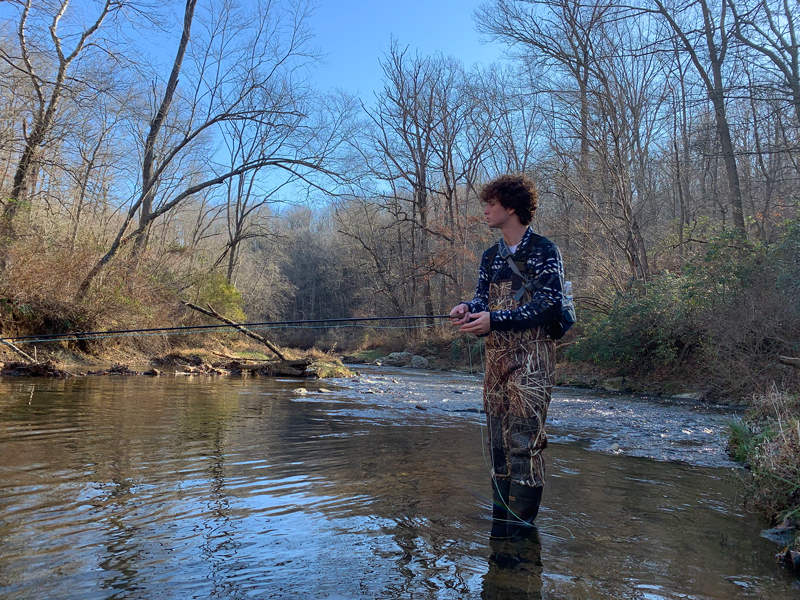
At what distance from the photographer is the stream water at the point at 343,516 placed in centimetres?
224

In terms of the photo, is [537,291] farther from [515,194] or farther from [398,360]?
[398,360]

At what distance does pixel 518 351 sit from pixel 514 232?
2.11 ft

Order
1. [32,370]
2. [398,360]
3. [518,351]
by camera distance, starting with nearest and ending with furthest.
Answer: [518,351] < [32,370] < [398,360]

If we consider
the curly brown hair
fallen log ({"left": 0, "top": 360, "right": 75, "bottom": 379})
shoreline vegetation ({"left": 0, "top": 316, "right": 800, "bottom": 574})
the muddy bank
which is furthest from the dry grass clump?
fallen log ({"left": 0, "top": 360, "right": 75, "bottom": 379})

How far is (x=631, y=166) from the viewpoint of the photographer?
18.3 metres

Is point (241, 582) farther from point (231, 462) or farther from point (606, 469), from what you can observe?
point (606, 469)

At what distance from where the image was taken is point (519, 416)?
9.20ft

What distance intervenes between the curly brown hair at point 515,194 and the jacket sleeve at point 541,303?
267 mm

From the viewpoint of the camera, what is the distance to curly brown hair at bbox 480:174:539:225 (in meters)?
2.98

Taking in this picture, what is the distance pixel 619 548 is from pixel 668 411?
7.10 m

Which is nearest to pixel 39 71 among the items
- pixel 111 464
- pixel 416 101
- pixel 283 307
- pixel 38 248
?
pixel 38 248

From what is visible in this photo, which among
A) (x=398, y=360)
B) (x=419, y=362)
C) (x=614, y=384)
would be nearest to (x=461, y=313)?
(x=614, y=384)

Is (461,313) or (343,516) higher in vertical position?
(461,313)

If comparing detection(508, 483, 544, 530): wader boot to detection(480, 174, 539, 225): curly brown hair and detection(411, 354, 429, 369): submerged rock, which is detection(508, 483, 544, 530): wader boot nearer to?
detection(480, 174, 539, 225): curly brown hair
